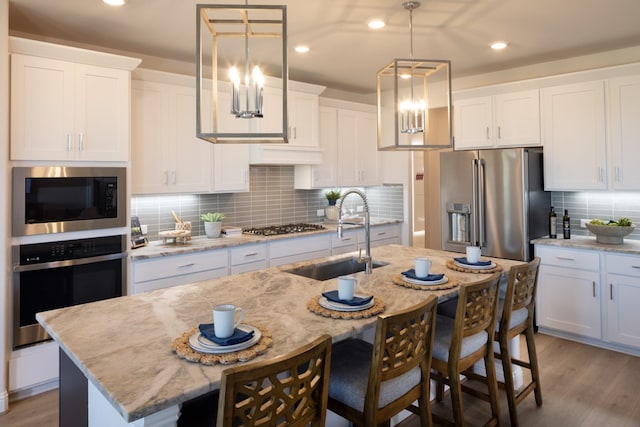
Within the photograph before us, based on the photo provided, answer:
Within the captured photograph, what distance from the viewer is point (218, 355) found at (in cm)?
138

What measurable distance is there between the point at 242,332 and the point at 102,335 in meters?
0.55

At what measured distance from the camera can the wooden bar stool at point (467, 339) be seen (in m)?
2.00

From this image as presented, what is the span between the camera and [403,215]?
18.7 ft

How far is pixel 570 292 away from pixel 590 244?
46 centimetres

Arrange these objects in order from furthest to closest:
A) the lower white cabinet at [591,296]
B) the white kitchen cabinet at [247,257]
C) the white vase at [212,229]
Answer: the white vase at [212,229] < the white kitchen cabinet at [247,257] < the lower white cabinet at [591,296]

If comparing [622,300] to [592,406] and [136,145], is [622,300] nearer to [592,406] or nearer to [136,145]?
[592,406]

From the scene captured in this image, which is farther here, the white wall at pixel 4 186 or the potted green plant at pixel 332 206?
the potted green plant at pixel 332 206

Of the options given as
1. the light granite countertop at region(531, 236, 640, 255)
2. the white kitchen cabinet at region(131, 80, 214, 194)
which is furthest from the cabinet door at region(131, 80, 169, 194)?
the light granite countertop at region(531, 236, 640, 255)

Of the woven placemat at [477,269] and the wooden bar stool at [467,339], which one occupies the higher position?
the woven placemat at [477,269]

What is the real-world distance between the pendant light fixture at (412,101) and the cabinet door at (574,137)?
3.27 ft

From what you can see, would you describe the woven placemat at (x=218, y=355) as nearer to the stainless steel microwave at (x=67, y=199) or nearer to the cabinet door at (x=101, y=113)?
the stainless steel microwave at (x=67, y=199)

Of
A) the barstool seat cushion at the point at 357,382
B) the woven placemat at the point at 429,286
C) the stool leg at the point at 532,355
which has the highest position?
the woven placemat at the point at 429,286

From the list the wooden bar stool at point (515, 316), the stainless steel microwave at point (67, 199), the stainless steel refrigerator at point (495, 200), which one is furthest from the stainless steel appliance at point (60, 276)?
the stainless steel refrigerator at point (495, 200)

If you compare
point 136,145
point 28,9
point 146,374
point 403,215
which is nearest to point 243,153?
point 136,145
